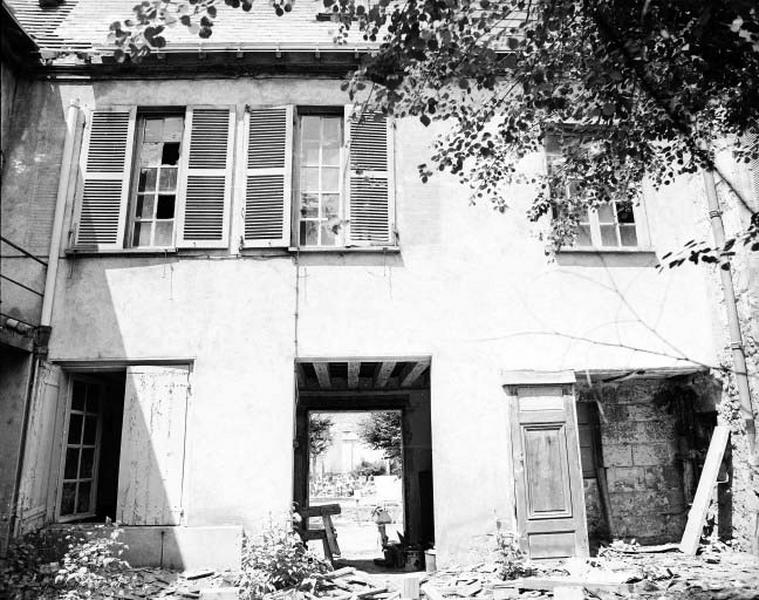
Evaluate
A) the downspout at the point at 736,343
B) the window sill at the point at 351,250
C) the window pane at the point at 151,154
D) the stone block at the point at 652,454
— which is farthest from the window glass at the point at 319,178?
the stone block at the point at 652,454

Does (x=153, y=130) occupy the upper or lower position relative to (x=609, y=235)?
upper

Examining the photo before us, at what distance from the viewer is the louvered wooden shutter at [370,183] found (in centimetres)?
808

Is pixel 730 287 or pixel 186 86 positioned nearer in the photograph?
pixel 730 287

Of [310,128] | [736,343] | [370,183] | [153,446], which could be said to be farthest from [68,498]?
[736,343]

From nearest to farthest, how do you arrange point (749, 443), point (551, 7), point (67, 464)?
point (551, 7) < point (749, 443) < point (67, 464)

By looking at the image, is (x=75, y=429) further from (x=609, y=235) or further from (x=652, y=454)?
(x=652, y=454)

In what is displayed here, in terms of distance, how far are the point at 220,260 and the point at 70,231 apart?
6.29ft

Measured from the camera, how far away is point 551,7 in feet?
14.2

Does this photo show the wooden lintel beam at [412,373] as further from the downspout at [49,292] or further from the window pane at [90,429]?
the downspout at [49,292]

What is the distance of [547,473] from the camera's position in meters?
7.53

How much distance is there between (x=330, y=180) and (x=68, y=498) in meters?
5.13

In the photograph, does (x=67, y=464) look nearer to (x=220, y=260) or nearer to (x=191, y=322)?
(x=191, y=322)

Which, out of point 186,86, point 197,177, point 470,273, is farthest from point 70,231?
point 470,273

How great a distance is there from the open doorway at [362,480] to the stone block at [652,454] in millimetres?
4069
